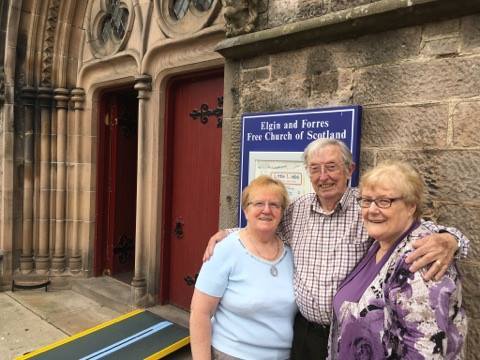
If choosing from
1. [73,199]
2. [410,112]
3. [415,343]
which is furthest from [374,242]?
[73,199]

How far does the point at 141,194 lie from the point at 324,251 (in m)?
3.05

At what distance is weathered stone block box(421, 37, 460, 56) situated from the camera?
1.89m

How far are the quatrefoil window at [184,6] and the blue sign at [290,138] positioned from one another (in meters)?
1.70

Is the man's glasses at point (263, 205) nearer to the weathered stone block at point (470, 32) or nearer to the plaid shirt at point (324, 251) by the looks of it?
the plaid shirt at point (324, 251)

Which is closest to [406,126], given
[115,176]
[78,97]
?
[115,176]

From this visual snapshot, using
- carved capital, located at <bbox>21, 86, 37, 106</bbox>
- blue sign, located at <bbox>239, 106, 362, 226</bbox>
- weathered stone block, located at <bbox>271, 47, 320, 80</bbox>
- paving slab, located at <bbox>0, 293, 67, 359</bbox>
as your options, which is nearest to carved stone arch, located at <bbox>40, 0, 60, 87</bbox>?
carved capital, located at <bbox>21, 86, 37, 106</bbox>

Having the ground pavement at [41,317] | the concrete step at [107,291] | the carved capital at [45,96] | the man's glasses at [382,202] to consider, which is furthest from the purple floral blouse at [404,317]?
the carved capital at [45,96]

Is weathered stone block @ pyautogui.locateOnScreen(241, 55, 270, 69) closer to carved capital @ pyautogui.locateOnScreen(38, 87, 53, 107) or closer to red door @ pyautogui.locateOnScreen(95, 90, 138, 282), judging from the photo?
red door @ pyautogui.locateOnScreen(95, 90, 138, 282)

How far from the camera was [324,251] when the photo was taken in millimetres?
1613

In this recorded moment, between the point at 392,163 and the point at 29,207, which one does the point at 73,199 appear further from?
the point at 392,163

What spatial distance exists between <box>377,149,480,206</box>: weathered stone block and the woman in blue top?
0.75 m

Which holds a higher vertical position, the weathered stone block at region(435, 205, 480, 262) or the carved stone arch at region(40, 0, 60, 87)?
the carved stone arch at region(40, 0, 60, 87)

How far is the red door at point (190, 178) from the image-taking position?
3.96 metres

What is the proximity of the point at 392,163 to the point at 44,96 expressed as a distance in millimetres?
4936
